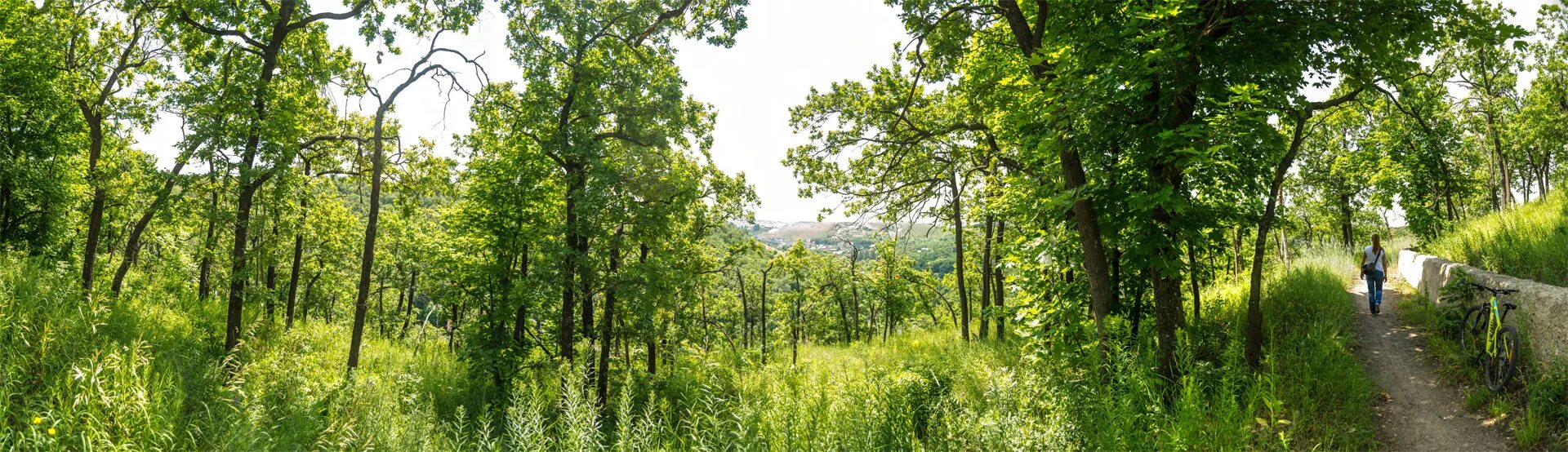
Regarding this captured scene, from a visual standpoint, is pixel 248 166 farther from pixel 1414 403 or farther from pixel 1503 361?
pixel 1503 361

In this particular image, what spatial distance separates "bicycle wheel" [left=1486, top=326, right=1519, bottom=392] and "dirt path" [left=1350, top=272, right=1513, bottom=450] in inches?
15.7

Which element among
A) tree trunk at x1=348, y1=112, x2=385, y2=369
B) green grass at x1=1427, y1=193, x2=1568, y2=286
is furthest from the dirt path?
tree trunk at x1=348, y1=112, x2=385, y2=369

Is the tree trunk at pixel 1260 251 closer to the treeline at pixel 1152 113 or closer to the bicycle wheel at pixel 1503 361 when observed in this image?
the treeline at pixel 1152 113

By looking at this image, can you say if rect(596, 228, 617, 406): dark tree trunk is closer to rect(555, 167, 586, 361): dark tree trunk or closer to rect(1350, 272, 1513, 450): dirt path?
rect(555, 167, 586, 361): dark tree trunk

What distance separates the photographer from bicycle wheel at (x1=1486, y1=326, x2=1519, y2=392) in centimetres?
642

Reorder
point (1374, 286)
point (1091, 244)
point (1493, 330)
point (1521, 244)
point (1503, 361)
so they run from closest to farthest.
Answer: point (1503, 361) < point (1493, 330) < point (1091, 244) < point (1521, 244) < point (1374, 286)

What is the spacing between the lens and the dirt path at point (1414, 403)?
20.4 ft

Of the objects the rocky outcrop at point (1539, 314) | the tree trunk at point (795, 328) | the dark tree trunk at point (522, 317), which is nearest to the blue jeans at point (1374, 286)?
the rocky outcrop at point (1539, 314)

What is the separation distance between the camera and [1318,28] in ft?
20.2

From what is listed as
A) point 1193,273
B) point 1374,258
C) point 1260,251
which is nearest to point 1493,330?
point 1260,251

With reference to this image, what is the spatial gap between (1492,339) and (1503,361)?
376 millimetres

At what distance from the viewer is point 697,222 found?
52.8ft

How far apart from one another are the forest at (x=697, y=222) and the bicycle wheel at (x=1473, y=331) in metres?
0.94

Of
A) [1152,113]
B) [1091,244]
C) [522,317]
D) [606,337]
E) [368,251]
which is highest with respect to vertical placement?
[1152,113]
